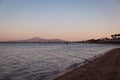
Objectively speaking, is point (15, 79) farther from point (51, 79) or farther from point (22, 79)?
point (51, 79)

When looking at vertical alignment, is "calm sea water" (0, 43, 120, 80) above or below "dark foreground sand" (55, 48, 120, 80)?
below

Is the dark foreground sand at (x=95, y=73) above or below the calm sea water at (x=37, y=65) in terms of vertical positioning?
above

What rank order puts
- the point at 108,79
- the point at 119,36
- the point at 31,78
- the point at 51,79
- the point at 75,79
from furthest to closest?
the point at 119,36 < the point at 31,78 < the point at 51,79 < the point at 75,79 < the point at 108,79

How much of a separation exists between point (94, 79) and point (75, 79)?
3.00 ft

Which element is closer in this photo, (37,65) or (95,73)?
(95,73)

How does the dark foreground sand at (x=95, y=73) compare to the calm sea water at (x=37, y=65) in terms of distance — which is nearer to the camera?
the dark foreground sand at (x=95, y=73)

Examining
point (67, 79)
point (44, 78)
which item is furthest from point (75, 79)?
point (44, 78)

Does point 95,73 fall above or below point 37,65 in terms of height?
→ above

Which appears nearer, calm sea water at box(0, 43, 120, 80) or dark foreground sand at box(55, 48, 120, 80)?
dark foreground sand at box(55, 48, 120, 80)

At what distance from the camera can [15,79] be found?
1105cm

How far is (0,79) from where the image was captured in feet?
35.9

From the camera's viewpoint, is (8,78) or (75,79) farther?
(8,78)

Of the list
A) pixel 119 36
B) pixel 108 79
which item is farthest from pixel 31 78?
pixel 119 36

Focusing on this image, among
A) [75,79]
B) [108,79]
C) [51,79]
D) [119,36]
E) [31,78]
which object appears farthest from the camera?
[119,36]
